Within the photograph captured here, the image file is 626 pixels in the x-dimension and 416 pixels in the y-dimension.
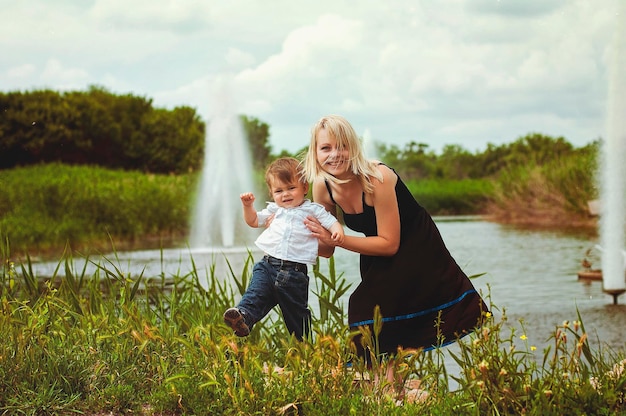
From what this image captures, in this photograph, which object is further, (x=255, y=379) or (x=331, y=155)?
(x=331, y=155)

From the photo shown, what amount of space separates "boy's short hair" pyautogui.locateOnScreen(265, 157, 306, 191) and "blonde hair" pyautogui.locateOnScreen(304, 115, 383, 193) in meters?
0.04

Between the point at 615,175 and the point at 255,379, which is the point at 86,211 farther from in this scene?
the point at 255,379

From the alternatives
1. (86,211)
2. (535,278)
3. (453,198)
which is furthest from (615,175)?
(453,198)

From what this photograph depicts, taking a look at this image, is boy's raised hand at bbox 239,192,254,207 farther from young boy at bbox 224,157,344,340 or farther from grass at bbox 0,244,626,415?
grass at bbox 0,244,626,415

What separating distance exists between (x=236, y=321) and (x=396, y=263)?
0.71 meters

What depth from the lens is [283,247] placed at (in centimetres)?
350

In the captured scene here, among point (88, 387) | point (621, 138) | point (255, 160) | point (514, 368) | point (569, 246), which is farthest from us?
point (255, 160)

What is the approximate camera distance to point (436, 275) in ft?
11.6

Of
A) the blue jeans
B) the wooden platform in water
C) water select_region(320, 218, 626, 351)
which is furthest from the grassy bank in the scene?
the blue jeans

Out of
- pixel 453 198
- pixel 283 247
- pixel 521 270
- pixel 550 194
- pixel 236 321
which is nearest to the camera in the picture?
pixel 236 321

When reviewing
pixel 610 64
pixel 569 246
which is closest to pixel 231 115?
pixel 569 246

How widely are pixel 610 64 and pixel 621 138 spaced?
90cm

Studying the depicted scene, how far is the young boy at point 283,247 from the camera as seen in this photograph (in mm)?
3447

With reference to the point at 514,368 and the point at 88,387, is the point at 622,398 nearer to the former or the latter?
the point at 514,368
